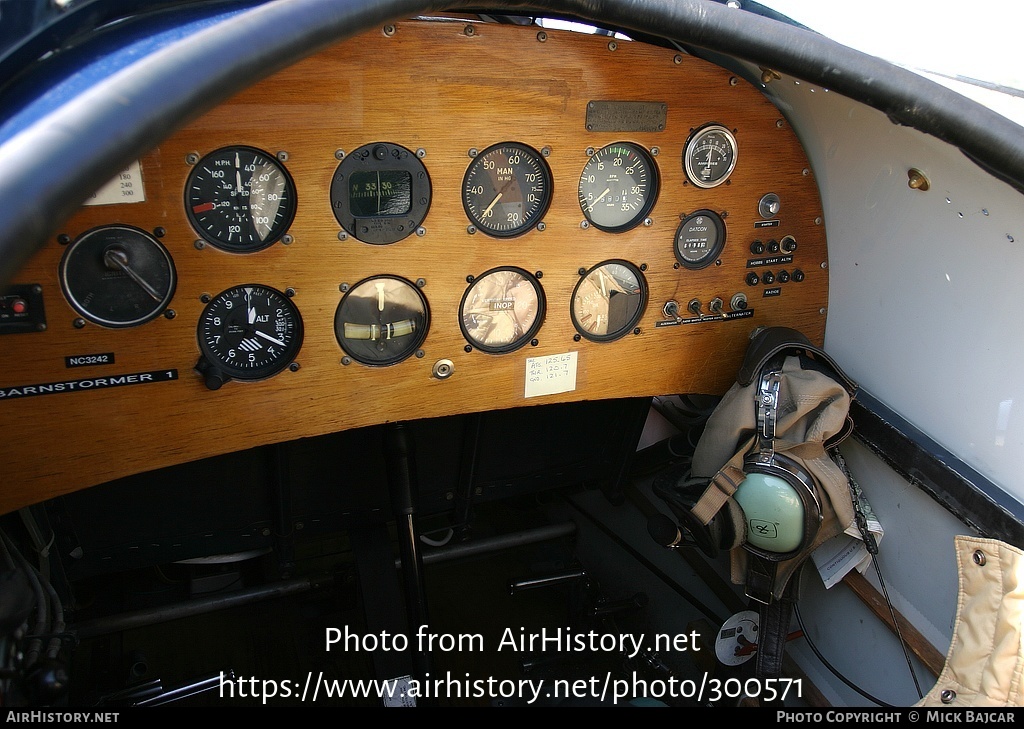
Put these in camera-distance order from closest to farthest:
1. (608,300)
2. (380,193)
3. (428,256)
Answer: (380,193), (428,256), (608,300)

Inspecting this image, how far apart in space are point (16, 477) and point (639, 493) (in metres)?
2.23

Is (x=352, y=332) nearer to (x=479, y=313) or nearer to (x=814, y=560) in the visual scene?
(x=479, y=313)

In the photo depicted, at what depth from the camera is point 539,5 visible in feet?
4.93

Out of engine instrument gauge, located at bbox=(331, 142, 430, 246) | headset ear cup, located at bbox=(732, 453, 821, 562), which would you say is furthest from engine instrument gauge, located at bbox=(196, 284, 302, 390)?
headset ear cup, located at bbox=(732, 453, 821, 562)

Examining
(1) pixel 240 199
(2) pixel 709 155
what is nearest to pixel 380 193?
(1) pixel 240 199

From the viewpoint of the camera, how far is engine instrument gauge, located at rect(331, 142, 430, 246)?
75.0 inches

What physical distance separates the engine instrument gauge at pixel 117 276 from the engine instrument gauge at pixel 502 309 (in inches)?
30.7

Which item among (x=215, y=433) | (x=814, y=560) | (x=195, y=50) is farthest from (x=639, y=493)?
(x=195, y=50)

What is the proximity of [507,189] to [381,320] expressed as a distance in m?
0.49

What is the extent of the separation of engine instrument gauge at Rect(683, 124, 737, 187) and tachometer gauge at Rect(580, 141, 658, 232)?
12cm

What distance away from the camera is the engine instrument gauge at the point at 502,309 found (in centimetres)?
219

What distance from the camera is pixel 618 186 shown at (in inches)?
87.0

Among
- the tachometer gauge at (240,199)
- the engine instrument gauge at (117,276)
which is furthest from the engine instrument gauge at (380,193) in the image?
the engine instrument gauge at (117,276)

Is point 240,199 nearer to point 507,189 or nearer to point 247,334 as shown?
point 247,334
